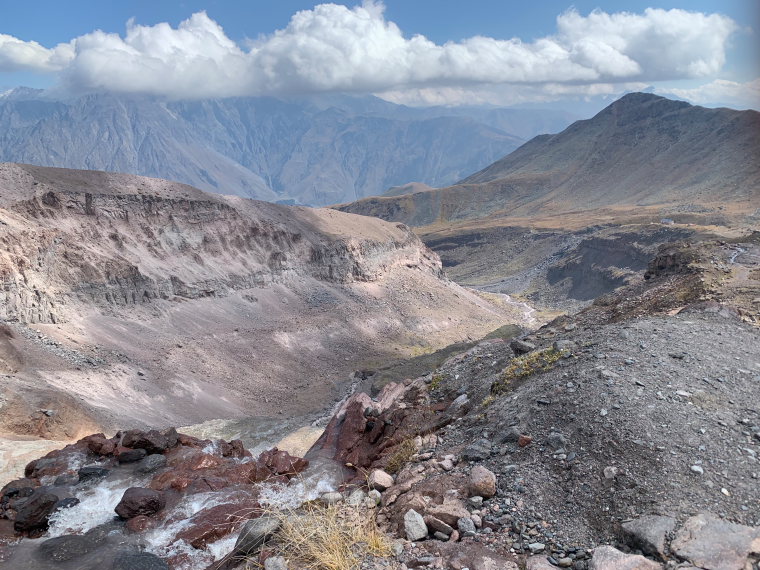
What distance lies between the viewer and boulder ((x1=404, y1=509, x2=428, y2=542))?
8336 mm

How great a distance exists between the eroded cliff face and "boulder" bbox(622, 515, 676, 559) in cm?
3343

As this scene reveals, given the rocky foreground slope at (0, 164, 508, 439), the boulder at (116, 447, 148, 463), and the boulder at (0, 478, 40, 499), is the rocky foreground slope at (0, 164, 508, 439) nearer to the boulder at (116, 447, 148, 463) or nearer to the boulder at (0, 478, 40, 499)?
the boulder at (116, 447, 148, 463)

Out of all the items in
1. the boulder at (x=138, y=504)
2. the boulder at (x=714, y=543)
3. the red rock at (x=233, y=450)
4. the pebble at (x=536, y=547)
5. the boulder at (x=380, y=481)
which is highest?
the boulder at (x=714, y=543)

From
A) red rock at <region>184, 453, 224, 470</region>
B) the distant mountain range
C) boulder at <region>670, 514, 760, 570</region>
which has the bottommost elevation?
red rock at <region>184, 453, 224, 470</region>

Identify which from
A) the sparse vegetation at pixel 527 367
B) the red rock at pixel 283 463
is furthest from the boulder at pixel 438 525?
the red rock at pixel 283 463

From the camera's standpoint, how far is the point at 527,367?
14719mm

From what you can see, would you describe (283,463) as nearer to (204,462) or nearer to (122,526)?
(204,462)

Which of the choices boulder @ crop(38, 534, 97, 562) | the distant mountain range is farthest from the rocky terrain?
boulder @ crop(38, 534, 97, 562)

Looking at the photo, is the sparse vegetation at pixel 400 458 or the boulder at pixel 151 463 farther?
the boulder at pixel 151 463

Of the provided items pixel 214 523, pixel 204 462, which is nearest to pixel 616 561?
pixel 214 523

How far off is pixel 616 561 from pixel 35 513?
47.3 ft

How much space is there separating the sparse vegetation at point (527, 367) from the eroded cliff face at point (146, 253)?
28815 mm

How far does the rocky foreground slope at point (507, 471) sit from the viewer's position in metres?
7.73

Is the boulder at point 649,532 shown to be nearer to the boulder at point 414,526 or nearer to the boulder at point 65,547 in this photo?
the boulder at point 414,526
